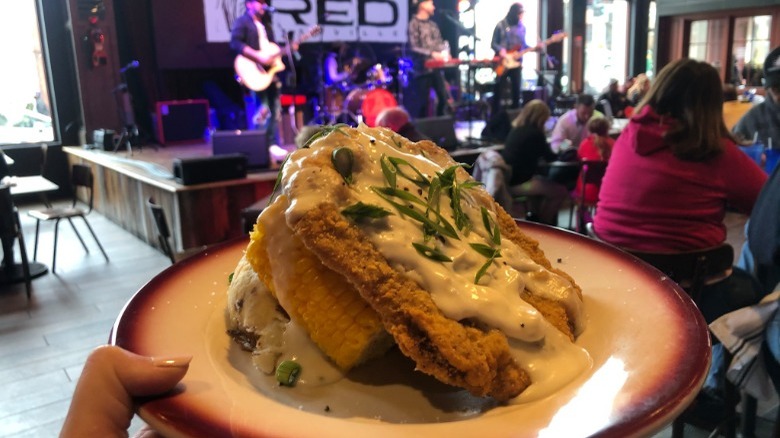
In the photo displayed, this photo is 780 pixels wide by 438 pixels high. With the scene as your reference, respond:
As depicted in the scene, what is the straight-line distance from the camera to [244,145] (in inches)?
233

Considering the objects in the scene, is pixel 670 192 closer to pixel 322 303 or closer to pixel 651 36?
pixel 322 303

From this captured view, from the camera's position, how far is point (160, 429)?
563mm

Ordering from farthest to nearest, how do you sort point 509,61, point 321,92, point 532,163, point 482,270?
1. point 509,61
2. point 321,92
3. point 532,163
4. point 482,270

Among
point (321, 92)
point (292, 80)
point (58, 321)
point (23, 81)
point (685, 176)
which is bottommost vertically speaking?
point (58, 321)

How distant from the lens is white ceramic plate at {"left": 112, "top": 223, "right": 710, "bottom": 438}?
0.55 meters

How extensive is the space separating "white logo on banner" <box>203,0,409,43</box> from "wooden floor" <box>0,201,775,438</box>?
377 cm

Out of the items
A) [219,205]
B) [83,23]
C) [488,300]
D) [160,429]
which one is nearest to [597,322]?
[488,300]

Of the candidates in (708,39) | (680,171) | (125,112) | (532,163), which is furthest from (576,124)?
(708,39)

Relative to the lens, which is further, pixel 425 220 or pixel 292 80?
pixel 292 80

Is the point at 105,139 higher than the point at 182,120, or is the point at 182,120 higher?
the point at 182,120

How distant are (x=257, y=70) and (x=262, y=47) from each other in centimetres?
33

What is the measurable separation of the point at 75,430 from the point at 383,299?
1.11 feet

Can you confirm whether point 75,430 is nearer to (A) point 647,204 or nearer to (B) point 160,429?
(B) point 160,429

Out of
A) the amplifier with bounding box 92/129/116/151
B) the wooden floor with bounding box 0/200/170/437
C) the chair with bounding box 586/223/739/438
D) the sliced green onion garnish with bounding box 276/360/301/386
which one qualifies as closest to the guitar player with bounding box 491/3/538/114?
the amplifier with bounding box 92/129/116/151
